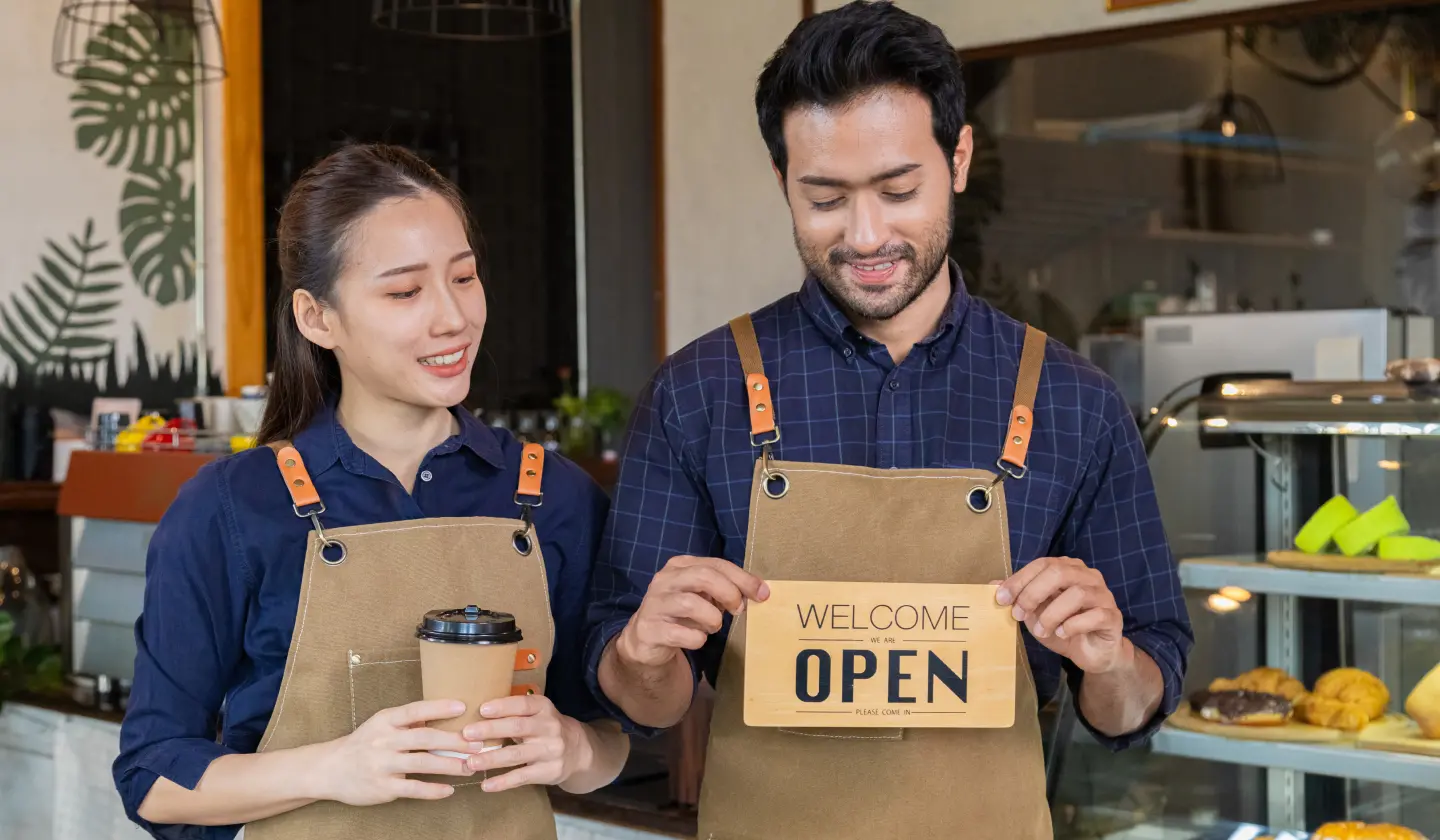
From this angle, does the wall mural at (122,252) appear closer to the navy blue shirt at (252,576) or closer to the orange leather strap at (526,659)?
the navy blue shirt at (252,576)

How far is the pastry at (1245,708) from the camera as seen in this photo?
240 centimetres

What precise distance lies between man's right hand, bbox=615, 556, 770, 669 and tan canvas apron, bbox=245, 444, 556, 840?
0.74 ft

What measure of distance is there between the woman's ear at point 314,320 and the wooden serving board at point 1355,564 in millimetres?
1529

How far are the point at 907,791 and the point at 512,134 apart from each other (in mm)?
4580

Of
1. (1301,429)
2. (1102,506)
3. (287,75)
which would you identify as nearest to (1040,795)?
(1102,506)

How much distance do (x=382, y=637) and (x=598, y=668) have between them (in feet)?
0.79

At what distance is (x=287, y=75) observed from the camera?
16.1ft

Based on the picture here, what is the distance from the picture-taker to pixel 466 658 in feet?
4.55

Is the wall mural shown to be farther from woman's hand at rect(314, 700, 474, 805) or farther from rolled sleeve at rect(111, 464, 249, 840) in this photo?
woman's hand at rect(314, 700, 474, 805)

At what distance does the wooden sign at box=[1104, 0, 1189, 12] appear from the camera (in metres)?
4.81

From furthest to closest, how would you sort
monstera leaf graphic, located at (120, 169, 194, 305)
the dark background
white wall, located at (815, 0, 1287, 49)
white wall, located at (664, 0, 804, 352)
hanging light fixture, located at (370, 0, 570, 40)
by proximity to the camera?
white wall, located at (664, 0, 804, 352)
hanging light fixture, located at (370, 0, 570, 40)
the dark background
white wall, located at (815, 0, 1287, 49)
monstera leaf graphic, located at (120, 169, 194, 305)

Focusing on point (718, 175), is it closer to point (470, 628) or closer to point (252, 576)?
point (252, 576)

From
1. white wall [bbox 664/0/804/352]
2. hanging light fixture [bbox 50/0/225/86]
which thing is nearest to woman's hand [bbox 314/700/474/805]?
hanging light fixture [bbox 50/0/225/86]

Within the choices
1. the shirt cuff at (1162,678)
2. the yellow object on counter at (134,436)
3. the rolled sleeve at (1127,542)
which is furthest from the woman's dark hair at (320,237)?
the yellow object on counter at (134,436)
